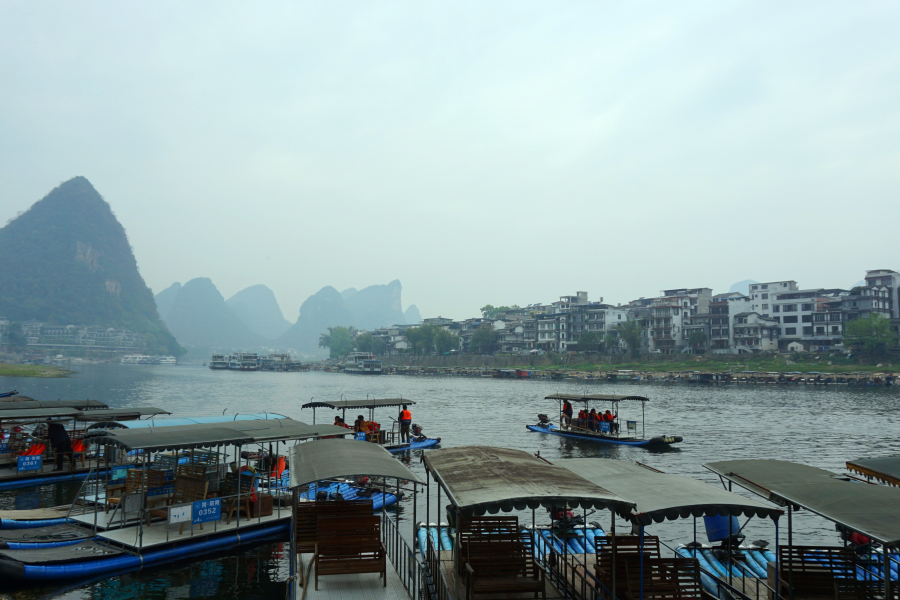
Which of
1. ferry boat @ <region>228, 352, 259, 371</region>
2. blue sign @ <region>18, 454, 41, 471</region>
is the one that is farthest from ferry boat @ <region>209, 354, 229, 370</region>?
→ blue sign @ <region>18, 454, 41, 471</region>

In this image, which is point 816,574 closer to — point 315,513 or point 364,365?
point 315,513

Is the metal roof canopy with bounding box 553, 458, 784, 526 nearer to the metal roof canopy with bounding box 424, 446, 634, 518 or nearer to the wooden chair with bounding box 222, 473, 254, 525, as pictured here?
the metal roof canopy with bounding box 424, 446, 634, 518

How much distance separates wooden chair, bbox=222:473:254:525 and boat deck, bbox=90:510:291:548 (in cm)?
26

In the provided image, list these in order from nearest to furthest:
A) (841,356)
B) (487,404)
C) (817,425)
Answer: (817,425), (487,404), (841,356)

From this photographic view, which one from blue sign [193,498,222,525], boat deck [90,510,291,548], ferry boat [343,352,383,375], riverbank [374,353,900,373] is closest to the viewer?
boat deck [90,510,291,548]

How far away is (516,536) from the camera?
9.95 m

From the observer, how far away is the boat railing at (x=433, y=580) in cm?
963

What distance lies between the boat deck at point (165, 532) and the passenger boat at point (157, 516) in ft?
0.07

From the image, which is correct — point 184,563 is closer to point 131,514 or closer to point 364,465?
point 131,514

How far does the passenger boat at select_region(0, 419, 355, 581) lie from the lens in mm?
12836

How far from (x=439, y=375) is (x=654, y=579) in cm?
12796

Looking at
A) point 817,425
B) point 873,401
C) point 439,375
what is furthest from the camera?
point 439,375

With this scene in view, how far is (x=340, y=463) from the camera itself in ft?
34.8

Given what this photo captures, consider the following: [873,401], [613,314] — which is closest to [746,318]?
[613,314]
